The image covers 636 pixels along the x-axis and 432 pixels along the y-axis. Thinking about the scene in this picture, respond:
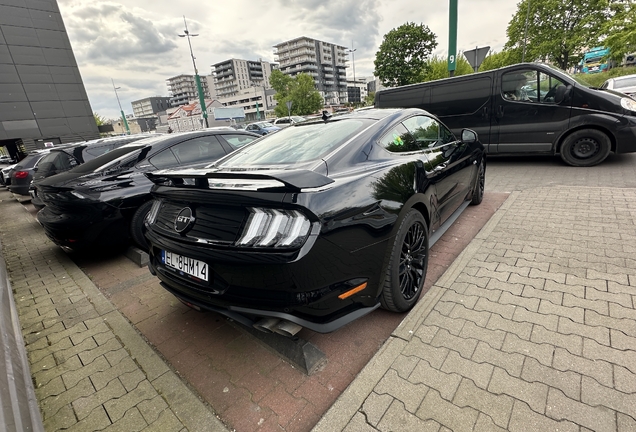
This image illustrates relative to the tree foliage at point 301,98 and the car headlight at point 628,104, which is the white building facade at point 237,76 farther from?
the car headlight at point 628,104

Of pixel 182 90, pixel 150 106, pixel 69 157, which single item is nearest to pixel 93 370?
pixel 69 157

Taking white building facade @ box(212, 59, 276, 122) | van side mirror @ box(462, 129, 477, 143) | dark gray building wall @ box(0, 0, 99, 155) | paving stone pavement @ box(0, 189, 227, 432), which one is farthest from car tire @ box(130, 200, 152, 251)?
white building facade @ box(212, 59, 276, 122)

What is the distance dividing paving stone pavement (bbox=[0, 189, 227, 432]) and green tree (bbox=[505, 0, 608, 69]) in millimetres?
30962

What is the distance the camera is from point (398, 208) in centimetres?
214

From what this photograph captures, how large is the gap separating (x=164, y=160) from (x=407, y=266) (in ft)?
11.5

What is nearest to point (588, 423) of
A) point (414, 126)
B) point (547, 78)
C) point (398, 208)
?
point (398, 208)

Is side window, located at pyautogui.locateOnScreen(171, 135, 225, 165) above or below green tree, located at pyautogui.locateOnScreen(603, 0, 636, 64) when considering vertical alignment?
below

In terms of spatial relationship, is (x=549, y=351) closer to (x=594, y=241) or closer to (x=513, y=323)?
(x=513, y=323)

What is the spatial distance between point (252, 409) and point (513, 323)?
5.90 feet

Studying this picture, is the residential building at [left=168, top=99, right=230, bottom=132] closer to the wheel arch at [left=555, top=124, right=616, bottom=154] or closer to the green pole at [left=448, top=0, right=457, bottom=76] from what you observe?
the green pole at [left=448, top=0, right=457, bottom=76]

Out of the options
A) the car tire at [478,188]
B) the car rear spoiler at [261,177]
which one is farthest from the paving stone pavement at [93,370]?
the car tire at [478,188]

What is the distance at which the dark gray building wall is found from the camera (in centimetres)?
1880

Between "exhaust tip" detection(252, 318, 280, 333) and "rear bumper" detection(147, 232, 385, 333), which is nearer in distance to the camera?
"rear bumper" detection(147, 232, 385, 333)

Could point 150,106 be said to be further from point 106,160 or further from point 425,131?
point 425,131
